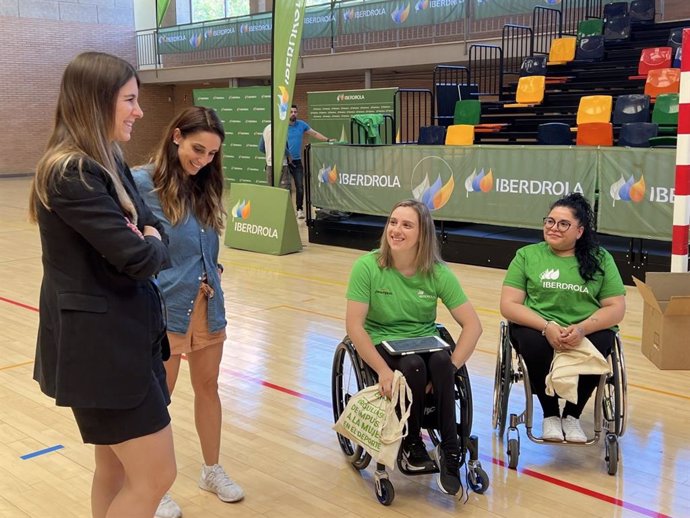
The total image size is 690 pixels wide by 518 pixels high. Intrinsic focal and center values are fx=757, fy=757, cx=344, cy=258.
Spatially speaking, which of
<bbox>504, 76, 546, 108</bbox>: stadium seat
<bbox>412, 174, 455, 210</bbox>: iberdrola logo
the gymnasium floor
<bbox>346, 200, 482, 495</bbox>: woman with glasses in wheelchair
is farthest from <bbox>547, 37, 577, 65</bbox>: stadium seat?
<bbox>346, 200, 482, 495</bbox>: woman with glasses in wheelchair

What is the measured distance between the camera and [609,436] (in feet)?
9.51

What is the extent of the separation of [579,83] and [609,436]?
7844 millimetres

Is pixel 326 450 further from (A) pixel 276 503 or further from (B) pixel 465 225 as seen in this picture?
(B) pixel 465 225

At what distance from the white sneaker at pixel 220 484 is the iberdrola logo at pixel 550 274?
1.45 meters

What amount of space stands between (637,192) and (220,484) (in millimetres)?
4395

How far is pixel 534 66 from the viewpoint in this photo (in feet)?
34.1

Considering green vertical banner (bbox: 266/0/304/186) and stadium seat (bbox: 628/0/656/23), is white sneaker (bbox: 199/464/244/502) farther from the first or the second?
stadium seat (bbox: 628/0/656/23)

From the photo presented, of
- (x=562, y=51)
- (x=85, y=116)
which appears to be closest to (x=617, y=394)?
(x=85, y=116)

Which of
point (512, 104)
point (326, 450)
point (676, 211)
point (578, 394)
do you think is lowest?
point (326, 450)

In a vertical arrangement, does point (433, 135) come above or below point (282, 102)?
below

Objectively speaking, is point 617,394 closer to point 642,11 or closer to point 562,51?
point 562,51

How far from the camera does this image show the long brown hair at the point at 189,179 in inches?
91.4

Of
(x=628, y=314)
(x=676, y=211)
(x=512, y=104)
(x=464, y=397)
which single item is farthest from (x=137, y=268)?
(x=512, y=104)

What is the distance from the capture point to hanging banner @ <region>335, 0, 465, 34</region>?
1245 cm
